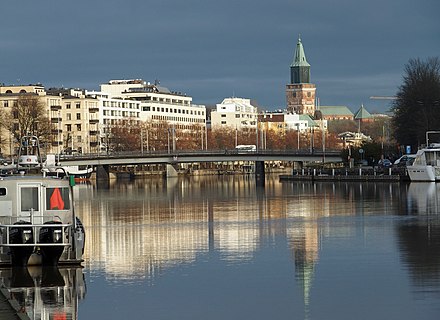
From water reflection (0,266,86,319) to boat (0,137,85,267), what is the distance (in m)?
0.38

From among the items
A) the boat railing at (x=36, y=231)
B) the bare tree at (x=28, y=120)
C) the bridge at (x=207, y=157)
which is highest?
the bare tree at (x=28, y=120)

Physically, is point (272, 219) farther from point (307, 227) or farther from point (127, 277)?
point (127, 277)

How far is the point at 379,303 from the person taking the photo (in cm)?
2881

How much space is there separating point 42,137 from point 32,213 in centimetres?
13304

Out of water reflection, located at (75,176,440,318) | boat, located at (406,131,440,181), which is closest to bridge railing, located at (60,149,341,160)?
boat, located at (406,131,440,181)

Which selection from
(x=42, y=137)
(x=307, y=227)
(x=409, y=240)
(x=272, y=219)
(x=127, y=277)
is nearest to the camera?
(x=127, y=277)

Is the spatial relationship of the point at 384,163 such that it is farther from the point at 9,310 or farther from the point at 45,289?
the point at 9,310

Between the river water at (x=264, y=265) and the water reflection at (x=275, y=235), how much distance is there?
0.15 feet

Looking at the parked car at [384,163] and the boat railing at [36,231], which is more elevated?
the parked car at [384,163]

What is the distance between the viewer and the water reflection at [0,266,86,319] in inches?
1131

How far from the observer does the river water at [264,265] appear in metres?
28.7

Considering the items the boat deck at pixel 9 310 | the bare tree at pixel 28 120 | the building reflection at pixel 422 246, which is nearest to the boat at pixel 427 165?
the building reflection at pixel 422 246

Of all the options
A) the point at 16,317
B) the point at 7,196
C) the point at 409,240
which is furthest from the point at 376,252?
the point at 16,317

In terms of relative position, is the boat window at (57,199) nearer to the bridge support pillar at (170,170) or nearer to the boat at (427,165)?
the boat at (427,165)
